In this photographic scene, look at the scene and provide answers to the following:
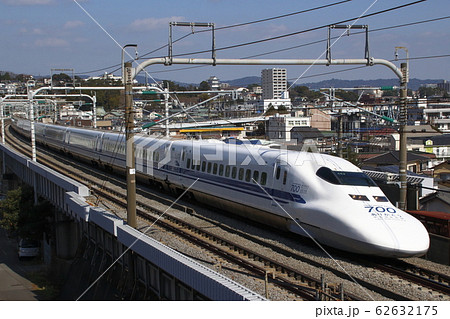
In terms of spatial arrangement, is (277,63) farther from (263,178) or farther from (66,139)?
(66,139)

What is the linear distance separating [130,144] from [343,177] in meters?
6.61

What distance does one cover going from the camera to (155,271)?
14.8 meters

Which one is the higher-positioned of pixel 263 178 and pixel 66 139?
pixel 263 178

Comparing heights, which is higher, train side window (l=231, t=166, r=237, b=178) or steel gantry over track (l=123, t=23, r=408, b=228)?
steel gantry over track (l=123, t=23, r=408, b=228)

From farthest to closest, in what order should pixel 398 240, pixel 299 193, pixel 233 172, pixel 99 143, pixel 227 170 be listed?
pixel 99 143, pixel 227 170, pixel 233 172, pixel 299 193, pixel 398 240

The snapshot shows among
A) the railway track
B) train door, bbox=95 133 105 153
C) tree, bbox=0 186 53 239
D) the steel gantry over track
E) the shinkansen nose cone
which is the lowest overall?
tree, bbox=0 186 53 239

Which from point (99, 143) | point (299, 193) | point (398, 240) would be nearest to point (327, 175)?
point (299, 193)

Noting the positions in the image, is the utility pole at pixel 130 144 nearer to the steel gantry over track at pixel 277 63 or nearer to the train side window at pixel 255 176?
the steel gantry over track at pixel 277 63

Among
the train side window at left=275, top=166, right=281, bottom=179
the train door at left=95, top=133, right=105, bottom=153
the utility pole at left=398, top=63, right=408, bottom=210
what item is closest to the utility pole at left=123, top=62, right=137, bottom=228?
the train side window at left=275, top=166, right=281, bottom=179

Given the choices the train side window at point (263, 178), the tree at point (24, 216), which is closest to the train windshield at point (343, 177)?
the train side window at point (263, 178)

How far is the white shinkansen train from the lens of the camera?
42.7 feet

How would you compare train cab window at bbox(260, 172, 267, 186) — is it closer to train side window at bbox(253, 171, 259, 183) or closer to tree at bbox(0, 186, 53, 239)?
train side window at bbox(253, 171, 259, 183)

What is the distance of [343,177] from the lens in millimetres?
14742

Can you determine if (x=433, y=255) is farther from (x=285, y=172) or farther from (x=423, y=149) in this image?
(x=423, y=149)
